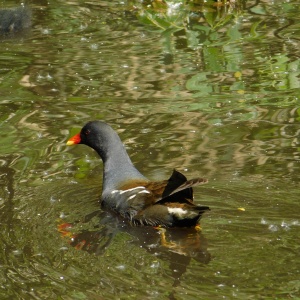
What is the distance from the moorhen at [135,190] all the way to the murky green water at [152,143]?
97 millimetres

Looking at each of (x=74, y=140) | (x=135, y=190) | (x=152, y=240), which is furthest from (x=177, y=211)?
(x=74, y=140)

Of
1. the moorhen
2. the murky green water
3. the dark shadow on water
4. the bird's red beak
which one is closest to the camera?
the murky green water

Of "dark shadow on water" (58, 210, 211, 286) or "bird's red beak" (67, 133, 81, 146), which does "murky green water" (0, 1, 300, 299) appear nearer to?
"dark shadow on water" (58, 210, 211, 286)

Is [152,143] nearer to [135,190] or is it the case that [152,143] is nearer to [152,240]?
[135,190]

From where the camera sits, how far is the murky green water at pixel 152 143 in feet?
13.6

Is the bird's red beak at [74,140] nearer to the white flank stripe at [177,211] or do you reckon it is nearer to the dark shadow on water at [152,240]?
the dark shadow on water at [152,240]

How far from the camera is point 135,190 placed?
509 cm

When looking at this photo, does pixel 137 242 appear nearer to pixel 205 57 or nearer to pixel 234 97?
pixel 234 97

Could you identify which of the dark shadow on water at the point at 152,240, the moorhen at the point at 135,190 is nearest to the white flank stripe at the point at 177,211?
the moorhen at the point at 135,190

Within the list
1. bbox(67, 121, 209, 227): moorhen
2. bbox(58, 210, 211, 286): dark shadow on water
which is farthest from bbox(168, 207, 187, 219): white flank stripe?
bbox(58, 210, 211, 286): dark shadow on water

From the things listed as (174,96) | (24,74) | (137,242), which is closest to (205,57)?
(174,96)

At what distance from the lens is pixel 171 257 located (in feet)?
14.6

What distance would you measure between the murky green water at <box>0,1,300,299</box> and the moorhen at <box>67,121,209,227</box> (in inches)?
3.8

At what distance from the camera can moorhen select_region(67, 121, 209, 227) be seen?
465 cm
